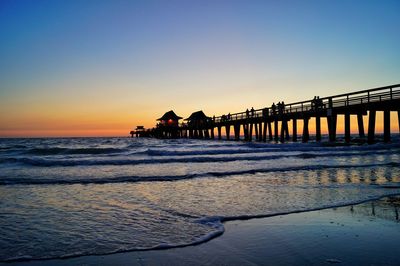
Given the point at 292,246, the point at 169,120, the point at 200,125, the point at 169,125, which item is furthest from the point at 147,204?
the point at 169,120

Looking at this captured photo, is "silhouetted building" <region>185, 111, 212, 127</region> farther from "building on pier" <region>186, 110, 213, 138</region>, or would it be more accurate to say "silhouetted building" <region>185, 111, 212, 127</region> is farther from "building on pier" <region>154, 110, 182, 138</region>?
"building on pier" <region>154, 110, 182, 138</region>

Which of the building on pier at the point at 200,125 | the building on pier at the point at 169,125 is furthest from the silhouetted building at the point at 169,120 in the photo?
the building on pier at the point at 200,125

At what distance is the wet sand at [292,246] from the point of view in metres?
3.41

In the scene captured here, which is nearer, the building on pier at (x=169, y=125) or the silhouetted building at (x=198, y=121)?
the silhouetted building at (x=198, y=121)

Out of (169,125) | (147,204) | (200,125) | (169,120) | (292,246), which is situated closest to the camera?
(292,246)

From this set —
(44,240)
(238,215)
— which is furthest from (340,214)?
(44,240)

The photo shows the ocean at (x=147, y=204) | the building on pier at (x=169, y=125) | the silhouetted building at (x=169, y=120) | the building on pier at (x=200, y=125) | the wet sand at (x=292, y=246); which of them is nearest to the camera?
the wet sand at (x=292, y=246)

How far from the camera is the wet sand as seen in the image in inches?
134

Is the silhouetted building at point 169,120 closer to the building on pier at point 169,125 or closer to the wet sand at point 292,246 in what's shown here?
the building on pier at point 169,125

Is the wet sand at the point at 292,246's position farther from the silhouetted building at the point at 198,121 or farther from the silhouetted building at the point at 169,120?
the silhouetted building at the point at 169,120

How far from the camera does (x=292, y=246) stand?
3.86 m

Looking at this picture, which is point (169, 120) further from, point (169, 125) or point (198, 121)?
point (198, 121)

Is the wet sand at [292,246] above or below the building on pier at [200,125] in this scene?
below

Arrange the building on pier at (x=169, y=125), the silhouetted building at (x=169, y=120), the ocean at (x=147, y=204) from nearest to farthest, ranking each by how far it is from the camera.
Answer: the ocean at (x=147, y=204) < the building on pier at (x=169, y=125) < the silhouetted building at (x=169, y=120)
